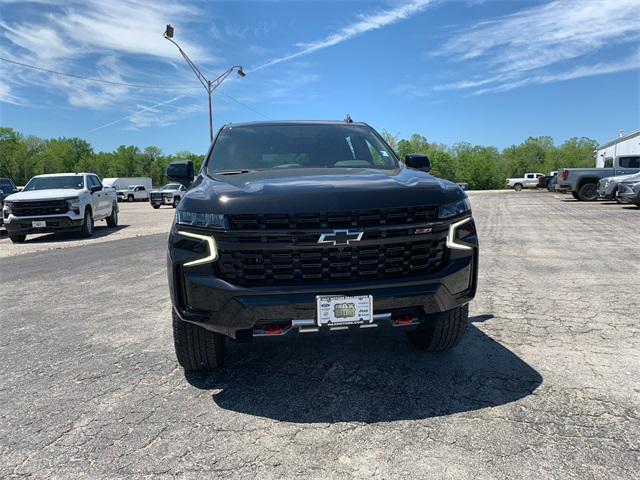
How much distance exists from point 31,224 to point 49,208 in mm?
557

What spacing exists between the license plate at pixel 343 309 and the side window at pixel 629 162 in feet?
80.0

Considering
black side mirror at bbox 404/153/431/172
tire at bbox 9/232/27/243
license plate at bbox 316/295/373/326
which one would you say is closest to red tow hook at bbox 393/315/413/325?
license plate at bbox 316/295/373/326

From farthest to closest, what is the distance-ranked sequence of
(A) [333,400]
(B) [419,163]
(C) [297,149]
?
(B) [419,163], (C) [297,149], (A) [333,400]

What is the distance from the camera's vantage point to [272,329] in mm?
2709

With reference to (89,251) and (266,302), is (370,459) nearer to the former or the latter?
(266,302)

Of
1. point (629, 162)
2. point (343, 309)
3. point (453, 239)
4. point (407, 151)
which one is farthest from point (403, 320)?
point (407, 151)

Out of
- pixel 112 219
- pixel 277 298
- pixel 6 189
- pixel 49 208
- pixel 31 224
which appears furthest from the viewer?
pixel 112 219

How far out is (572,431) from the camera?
2.45 metres

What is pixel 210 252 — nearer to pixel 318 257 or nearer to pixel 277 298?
pixel 277 298

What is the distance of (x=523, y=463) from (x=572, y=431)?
0.45 meters

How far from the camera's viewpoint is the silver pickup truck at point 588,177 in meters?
22.2

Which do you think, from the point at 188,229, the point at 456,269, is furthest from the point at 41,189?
the point at 456,269

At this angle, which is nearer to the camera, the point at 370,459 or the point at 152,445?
the point at 370,459

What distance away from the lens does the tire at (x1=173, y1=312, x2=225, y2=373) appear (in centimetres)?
300
